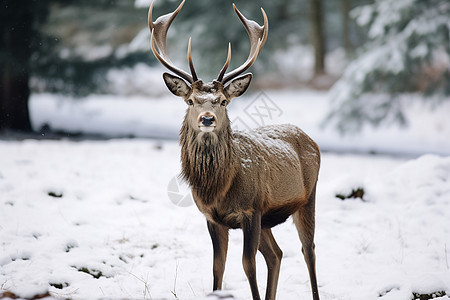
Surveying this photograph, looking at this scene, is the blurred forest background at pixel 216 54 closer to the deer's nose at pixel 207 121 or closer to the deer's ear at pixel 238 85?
the deer's ear at pixel 238 85

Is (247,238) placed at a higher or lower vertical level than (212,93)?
lower

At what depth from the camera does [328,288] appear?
475cm

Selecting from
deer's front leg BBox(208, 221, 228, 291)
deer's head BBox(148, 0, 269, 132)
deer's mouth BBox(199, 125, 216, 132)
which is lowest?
deer's front leg BBox(208, 221, 228, 291)

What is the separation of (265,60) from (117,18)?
483 cm

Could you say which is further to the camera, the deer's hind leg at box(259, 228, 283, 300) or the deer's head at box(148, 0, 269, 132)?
the deer's hind leg at box(259, 228, 283, 300)

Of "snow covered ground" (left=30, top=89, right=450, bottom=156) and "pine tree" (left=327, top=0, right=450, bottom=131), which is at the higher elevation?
"pine tree" (left=327, top=0, right=450, bottom=131)

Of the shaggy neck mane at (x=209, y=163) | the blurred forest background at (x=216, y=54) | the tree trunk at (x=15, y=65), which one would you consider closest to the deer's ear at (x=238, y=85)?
the shaggy neck mane at (x=209, y=163)

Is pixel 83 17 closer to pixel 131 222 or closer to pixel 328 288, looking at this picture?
pixel 131 222

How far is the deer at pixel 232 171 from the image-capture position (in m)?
3.89

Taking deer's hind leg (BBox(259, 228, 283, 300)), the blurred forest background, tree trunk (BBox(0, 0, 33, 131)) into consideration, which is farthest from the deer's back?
tree trunk (BBox(0, 0, 33, 131))

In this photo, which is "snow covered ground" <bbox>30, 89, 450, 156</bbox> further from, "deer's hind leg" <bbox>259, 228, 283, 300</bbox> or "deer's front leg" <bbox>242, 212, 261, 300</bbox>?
"deer's front leg" <bbox>242, 212, 261, 300</bbox>

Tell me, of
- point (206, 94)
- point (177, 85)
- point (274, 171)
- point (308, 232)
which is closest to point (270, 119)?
point (308, 232)

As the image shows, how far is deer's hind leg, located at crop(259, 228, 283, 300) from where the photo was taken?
4.38 metres

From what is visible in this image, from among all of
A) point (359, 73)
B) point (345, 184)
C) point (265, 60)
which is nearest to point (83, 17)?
point (265, 60)
